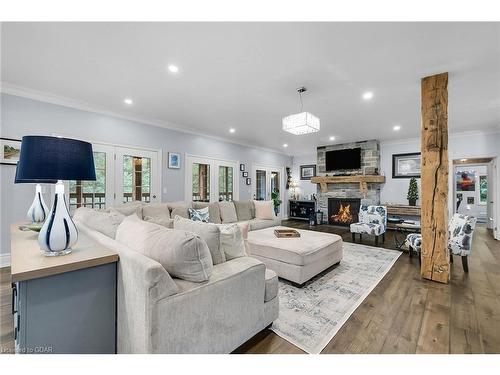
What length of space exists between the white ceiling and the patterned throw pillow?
186 centimetres

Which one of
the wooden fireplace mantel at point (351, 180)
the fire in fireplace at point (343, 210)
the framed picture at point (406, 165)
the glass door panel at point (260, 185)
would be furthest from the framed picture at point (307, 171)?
the framed picture at point (406, 165)

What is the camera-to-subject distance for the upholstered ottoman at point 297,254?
2648 mm

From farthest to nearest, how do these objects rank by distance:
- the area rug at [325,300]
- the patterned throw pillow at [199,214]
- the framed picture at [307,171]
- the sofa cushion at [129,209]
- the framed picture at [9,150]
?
1. the framed picture at [307,171]
2. the patterned throw pillow at [199,214]
3. the sofa cushion at [129,209]
4. the framed picture at [9,150]
5. the area rug at [325,300]

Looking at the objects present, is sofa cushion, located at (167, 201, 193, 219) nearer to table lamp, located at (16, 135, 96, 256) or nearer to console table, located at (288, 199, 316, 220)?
table lamp, located at (16, 135, 96, 256)

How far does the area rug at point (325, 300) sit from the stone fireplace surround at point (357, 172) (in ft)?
10.7

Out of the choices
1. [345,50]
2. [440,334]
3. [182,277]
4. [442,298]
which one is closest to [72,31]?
[182,277]

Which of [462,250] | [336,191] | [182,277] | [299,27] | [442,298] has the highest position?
[299,27]

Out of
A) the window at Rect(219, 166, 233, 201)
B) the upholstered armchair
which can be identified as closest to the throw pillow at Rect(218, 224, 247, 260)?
the upholstered armchair

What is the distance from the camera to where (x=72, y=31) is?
6.64 ft

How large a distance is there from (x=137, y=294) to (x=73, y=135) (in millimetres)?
3724

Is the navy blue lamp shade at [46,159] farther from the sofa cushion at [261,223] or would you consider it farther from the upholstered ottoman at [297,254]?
the sofa cushion at [261,223]

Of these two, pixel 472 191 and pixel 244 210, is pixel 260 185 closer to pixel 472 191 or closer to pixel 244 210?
pixel 244 210

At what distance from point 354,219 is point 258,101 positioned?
4887 millimetres
